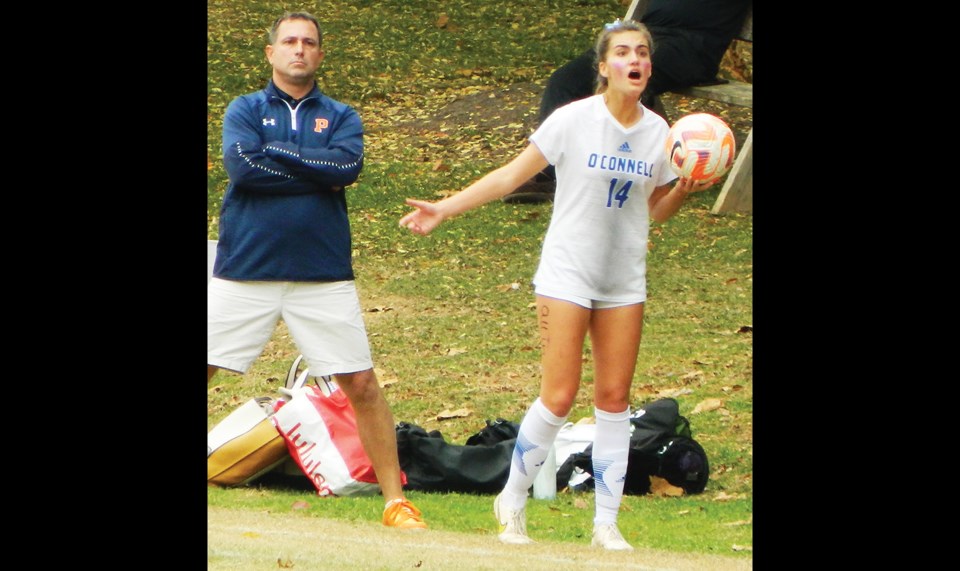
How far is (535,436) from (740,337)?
526cm

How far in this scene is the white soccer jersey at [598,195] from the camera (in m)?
5.68

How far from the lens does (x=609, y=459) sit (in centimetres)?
591

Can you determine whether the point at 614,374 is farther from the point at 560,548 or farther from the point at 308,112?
the point at 308,112

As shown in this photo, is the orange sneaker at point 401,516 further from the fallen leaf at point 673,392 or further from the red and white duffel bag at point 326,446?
the fallen leaf at point 673,392

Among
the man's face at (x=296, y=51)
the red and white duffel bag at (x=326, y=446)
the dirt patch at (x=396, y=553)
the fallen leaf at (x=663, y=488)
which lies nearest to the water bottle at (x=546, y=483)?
the fallen leaf at (x=663, y=488)

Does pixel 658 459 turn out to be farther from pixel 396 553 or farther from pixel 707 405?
pixel 396 553

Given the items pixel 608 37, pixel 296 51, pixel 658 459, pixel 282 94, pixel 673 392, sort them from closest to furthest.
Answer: pixel 608 37, pixel 296 51, pixel 282 94, pixel 658 459, pixel 673 392

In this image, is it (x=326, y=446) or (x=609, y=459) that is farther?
(x=326, y=446)

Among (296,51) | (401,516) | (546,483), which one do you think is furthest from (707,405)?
(296,51)

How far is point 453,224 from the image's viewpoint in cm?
1393

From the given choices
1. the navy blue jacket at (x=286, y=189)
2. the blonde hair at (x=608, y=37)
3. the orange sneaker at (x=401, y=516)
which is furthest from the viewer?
the orange sneaker at (x=401, y=516)

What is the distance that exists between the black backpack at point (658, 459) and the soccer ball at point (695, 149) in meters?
2.33

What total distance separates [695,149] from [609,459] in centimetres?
130
